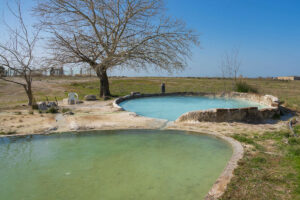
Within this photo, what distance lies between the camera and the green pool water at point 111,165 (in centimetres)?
282

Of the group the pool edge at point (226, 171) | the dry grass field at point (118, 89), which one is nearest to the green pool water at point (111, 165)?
the pool edge at point (226, 171)

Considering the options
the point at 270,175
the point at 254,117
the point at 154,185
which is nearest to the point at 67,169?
the point at 154,185

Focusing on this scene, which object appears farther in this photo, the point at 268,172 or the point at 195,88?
the point at 195,88

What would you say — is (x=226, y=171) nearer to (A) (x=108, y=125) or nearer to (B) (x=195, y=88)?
(A) (x=108, y=125)

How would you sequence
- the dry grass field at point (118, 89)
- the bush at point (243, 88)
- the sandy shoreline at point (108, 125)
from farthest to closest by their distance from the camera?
the bush at point (243, 88), the dry grass field at point (118, 89), the sandy shoreline at point (108, 125)

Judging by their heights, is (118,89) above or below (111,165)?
above

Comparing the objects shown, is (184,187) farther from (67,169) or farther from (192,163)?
(67,169)

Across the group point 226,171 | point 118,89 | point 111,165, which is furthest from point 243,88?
point 111,165

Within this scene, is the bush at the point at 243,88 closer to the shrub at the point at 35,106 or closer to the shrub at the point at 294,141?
the shrub at the point at 294,141

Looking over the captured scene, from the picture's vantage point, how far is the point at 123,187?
2.91 metres

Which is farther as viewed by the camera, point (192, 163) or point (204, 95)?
point (204, 95)

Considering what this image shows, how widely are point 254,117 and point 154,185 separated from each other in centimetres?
468

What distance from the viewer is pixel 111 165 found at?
365cm

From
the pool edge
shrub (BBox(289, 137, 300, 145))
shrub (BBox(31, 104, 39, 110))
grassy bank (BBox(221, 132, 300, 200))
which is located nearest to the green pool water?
the pool edge
